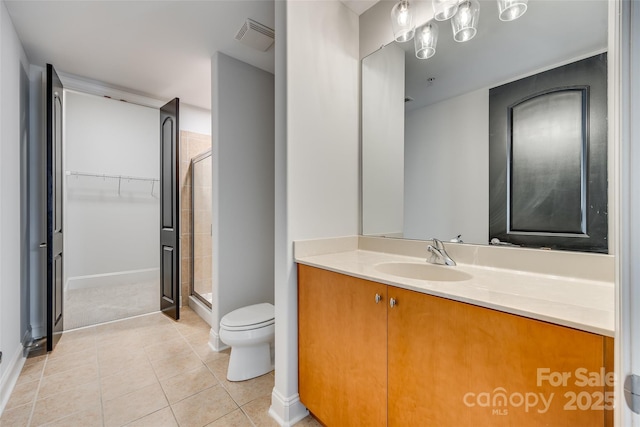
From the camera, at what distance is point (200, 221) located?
3.18m

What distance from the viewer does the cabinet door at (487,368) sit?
63 centimetres

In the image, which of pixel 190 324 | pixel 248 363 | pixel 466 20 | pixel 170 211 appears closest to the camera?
pixel 466 20

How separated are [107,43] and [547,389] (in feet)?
10.7

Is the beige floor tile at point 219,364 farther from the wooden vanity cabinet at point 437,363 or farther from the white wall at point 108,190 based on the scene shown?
the white wall at point 108,190

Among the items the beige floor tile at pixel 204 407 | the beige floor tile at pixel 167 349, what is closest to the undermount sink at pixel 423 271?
the beige floor tile at pixel 204 407

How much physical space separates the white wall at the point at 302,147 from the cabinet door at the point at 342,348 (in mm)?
86

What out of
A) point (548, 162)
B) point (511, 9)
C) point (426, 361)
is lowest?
point (426, 361)

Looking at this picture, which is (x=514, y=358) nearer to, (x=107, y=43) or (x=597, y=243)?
(x=597, y=243)

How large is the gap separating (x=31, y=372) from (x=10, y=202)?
1190 mm

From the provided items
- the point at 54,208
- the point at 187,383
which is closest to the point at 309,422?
the point at 187,383

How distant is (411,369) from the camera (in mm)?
945

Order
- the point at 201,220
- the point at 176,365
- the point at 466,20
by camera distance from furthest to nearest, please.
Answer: the point at 201,220
the point at 176,365
the point at 466,20

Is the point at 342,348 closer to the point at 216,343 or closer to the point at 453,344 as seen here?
the point at 453,344

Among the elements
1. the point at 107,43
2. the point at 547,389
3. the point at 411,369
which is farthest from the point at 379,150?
the point at 107,43
